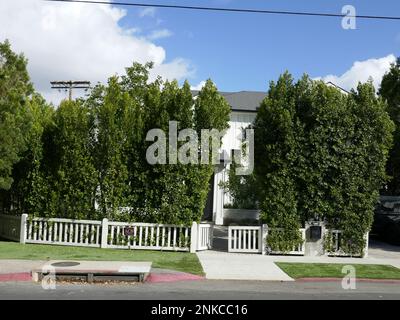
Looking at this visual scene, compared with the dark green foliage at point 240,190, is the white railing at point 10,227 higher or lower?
lower

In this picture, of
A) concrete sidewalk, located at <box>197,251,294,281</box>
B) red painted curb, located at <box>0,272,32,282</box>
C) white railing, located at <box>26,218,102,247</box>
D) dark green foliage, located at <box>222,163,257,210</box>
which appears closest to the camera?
red painted curb, located at <box>0,272,32,282</box>

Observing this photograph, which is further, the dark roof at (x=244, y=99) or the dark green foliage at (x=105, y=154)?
the dark roof at (x=244, y=99)

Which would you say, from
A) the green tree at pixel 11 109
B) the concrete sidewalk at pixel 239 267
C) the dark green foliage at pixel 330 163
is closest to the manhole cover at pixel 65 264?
the concrete sidewalk at pixel 239 267

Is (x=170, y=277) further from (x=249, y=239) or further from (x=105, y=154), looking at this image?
(x=105, y=154)

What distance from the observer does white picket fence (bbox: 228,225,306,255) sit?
14.6 m

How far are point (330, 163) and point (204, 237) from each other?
4.34 m

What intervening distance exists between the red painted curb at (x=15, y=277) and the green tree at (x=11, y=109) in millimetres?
4958

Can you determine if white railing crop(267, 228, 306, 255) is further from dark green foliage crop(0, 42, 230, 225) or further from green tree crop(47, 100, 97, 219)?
green tree crop(47, 100, 97, 219)

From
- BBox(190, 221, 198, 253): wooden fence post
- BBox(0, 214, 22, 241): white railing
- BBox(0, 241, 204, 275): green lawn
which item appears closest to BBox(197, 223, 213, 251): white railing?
BBox(190, 221, 198, 253): wooden fence post

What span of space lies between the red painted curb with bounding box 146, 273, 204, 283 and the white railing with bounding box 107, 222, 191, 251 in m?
3.81

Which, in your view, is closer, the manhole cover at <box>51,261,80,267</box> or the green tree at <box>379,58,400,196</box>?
the manhole cover at <box>51,261,80,267</box>

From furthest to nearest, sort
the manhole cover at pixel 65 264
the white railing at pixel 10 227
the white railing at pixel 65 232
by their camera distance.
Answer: the white railing at pixel 10 227
the white railing at pixel 65 232
the manhole cover at pixel 65 264

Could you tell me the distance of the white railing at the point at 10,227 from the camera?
51.8 feet

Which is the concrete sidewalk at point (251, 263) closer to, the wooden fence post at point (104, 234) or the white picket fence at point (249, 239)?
the white picket fence at point (249, 239)
